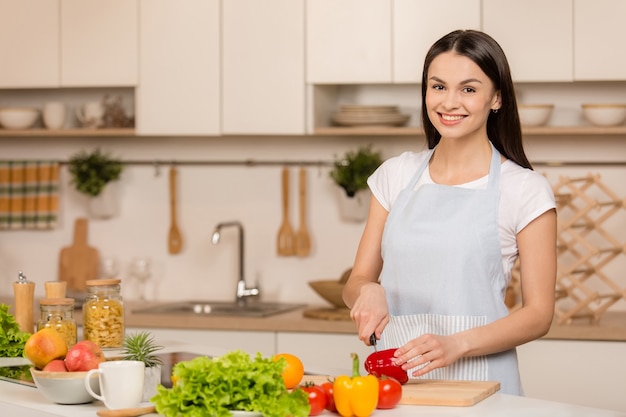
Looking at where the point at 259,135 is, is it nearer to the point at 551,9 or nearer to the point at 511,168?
the point at 551,9

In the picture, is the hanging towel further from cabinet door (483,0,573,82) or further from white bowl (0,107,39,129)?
cabinet door (483,0,573,82)

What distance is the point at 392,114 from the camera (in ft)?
13.6

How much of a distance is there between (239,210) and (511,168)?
228 centimetres

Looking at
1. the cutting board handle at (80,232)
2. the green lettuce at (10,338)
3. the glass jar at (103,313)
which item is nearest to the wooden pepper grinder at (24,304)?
the green lettuce at (10,338)

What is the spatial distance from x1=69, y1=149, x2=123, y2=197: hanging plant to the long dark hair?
2.33 metres

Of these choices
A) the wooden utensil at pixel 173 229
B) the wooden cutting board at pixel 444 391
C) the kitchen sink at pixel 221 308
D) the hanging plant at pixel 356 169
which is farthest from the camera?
the wooden utensil at pixel 173 229

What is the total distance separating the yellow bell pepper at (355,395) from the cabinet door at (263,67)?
2.37m

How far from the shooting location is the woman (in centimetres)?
224

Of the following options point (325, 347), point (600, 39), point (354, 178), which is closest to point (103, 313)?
point (325, 347)

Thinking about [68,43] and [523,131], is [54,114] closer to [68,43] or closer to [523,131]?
[68,43]

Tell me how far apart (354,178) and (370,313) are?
7.04 feet

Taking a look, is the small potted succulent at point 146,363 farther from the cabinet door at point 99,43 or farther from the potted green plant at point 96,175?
the potted green plant at point 96,175

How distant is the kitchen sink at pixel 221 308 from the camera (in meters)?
4.06

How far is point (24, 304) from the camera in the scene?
9.02 ft
